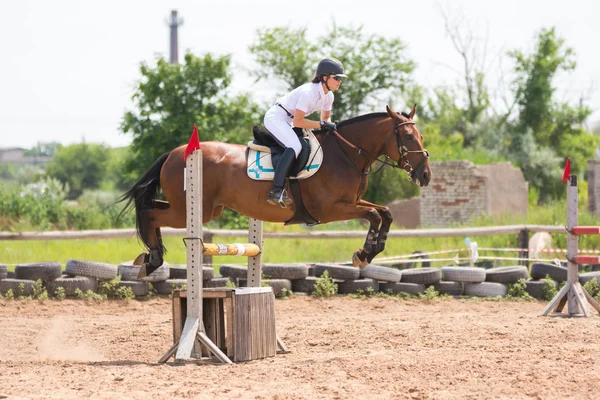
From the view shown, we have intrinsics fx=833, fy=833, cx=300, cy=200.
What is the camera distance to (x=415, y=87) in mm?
28969

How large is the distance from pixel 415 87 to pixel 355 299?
63.6ft

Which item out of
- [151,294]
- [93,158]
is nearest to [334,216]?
[151,294]

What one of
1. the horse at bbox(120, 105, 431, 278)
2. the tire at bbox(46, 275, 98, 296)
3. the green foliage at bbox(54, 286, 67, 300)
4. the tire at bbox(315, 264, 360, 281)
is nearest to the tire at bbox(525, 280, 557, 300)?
the tire at bbox(315, 264, 360, 281)

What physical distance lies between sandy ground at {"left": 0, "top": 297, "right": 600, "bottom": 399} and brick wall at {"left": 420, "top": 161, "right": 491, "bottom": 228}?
38.0 feet

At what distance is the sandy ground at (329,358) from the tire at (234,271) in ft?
2.88

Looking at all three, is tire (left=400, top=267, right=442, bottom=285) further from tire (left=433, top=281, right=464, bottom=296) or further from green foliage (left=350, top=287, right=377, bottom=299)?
green foliage (left=350, top=287, right=377, bottom=299)

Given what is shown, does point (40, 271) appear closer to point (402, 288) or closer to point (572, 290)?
point (402, 288)

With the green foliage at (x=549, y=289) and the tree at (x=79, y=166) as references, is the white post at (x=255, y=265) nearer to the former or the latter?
the green foliage at (x=549, y=289)

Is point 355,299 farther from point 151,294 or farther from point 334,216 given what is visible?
point 334,216

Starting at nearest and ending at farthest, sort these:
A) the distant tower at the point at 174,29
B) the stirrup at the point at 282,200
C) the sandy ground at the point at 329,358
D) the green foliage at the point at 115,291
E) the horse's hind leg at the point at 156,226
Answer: the sandy ground at the point at 329,358 < the stirrup at the point at 282,200 < the horse's hind leg at the point at 156,226 < the green foliage at the point at 115,291 < the distant tower at the point at 174,29

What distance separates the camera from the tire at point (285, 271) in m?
10.7

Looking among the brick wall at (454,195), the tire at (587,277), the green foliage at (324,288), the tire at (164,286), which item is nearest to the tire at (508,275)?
the tire at (587,277)

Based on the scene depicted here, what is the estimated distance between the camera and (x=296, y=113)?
6.78 m

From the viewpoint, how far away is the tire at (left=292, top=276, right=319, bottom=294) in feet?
35.5
